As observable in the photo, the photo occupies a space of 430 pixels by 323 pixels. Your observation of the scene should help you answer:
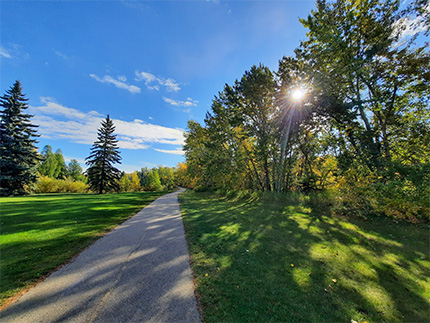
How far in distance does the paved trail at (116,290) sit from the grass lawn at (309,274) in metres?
0.36

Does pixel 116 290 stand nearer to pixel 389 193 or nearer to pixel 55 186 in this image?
pixel 389 193

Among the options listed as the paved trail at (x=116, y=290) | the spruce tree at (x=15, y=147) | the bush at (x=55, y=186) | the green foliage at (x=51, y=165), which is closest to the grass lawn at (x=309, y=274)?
the paved trail at (x=116, y=290)

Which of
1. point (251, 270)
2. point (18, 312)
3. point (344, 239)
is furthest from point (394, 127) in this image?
point (18, 312)

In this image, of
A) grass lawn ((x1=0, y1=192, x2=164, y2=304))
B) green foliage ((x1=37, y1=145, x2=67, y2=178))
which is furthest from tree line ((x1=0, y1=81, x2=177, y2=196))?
grass lawn ((x1=0, y1=192, x2=164, y2=304))

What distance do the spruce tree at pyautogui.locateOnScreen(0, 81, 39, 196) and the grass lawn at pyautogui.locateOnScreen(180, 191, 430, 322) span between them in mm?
25641

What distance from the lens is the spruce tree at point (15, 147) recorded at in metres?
18.5

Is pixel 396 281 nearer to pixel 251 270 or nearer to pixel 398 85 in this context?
pixel 251 270

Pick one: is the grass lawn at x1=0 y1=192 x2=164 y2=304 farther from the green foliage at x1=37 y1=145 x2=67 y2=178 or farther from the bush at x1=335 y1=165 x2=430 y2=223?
the green foliage at x1=37 y1=145 x2=67 y2=178

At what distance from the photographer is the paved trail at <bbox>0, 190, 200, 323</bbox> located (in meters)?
2.10

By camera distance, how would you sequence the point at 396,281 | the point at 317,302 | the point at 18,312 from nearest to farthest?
1. the point at 18,312
2. the point at 317,302
3. the point at 396,281

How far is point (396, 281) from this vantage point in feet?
10.3

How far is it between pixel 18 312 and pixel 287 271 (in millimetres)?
4204

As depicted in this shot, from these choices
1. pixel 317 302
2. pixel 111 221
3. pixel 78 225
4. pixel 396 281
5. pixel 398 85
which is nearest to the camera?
pixel 317 302

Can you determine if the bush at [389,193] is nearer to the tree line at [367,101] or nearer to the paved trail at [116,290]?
the tree line at [367,101]
